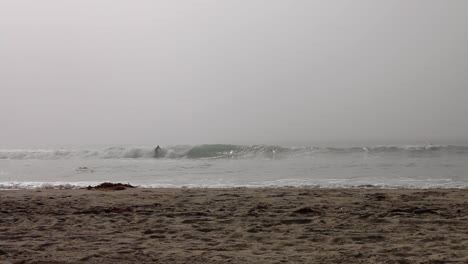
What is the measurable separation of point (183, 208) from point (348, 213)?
2630 mm

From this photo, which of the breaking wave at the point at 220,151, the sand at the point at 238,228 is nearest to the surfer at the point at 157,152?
the breaking wave at the point at 220,151

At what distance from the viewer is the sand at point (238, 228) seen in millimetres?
4098

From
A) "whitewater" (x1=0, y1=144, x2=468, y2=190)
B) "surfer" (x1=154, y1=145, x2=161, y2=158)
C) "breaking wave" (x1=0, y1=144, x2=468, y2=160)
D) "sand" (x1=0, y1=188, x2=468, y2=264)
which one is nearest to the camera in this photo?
"sand" (x1=0, y1=188, x2=468, y2=264)

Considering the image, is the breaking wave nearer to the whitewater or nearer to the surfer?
the whitewater

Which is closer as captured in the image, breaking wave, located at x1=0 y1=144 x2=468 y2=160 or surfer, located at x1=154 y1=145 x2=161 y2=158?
breaking wave, located at x1=0 y1=144 x2=468 y2=160

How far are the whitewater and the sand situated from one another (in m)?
3.68

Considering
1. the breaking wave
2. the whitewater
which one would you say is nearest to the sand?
the whitewater

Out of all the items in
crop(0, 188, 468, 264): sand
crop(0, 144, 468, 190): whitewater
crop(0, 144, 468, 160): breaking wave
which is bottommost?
crop(0, 188, 468, 264): sand

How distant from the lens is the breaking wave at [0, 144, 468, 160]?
1036 inches

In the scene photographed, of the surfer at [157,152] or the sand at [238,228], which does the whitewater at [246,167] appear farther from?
the sand at [238,228]

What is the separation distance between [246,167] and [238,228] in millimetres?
12829

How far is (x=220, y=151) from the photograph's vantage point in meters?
29.1

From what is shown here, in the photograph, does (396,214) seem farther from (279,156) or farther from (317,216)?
(279,156)

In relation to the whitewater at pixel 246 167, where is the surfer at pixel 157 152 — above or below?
above
